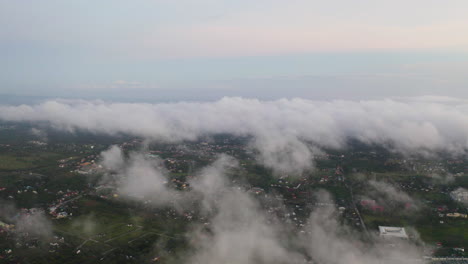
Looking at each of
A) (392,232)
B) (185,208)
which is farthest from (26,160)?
(392,232)

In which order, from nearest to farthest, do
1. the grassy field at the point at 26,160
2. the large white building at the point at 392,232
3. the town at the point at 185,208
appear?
the town at the point at 185,208 < the large white building at the point at 392,232 < the grassy field at the point at 26,160

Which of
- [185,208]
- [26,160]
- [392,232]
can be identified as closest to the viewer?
[392,232]

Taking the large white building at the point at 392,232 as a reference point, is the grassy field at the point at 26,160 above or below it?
above

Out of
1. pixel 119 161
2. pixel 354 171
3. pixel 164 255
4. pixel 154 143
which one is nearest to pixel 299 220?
pixel 164 255

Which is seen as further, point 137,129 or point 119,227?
point 137,129

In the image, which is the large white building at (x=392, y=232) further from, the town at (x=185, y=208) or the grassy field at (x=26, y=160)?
the grassy field at (x=26, y=160)

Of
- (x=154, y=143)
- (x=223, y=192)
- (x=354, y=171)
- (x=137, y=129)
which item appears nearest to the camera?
(x=223, y=192)

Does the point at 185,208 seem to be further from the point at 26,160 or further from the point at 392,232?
the point at 26,160

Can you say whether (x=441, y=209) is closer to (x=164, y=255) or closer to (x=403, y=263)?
(x=403, y=263)

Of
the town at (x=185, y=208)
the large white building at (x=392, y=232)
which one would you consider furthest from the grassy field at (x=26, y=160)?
the large white building at (x=392, y=232)

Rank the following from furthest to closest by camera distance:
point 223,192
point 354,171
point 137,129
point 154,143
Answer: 1. point 137,129
2. point 154,143
3. point 354,171
4. point 223,192

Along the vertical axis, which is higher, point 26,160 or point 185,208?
point 26,160
